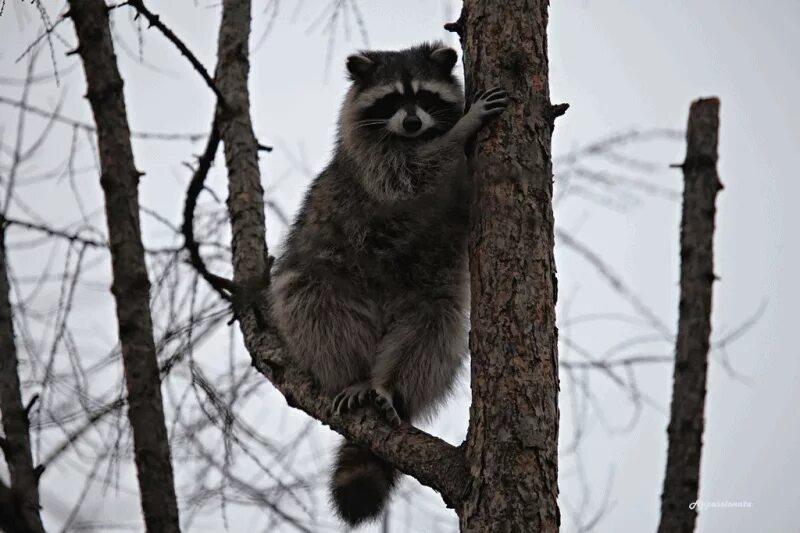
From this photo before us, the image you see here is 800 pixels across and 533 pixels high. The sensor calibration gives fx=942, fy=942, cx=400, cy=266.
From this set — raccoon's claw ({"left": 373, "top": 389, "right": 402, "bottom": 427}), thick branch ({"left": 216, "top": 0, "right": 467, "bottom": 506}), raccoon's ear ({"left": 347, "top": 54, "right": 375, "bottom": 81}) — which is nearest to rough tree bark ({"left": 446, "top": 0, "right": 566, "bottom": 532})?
thick branch ({"left": 216, "top": 0, "right": 467, "bottom": 506})

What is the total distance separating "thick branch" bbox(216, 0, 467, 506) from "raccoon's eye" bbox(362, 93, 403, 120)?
597mm

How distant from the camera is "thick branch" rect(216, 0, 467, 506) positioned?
288 centimetres

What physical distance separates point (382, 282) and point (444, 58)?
115 cm

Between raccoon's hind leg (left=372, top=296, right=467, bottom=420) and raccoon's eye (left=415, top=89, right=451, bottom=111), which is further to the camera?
raccoon's eye (left=415, top=89, right=451, bottom=111)

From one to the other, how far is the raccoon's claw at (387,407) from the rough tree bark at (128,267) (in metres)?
1.17

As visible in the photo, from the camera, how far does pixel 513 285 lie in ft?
8.95

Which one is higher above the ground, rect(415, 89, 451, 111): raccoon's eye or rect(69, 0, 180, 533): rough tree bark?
rect(415, 89, 451, 111): raccoon's eye

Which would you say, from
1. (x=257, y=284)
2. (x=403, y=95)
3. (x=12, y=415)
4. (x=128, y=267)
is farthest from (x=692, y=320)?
(x=12, y=415)

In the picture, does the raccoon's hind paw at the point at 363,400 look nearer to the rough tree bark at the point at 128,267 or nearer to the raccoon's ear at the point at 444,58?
the rough tree bark at the point at 128,267

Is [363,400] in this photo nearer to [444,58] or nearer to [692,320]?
[692,320]

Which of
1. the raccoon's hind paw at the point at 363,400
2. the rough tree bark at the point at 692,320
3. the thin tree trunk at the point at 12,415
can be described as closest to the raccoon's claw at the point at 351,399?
the raccoon's hind paw at the point at 363,400

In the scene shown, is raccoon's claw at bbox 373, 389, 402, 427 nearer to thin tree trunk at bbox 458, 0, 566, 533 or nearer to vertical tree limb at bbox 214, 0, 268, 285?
thin tree trunk at bbox 458, 0, 566, 533

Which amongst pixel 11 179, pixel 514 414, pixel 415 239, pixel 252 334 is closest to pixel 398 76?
pixel 415 239

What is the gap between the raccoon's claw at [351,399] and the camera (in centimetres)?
347
